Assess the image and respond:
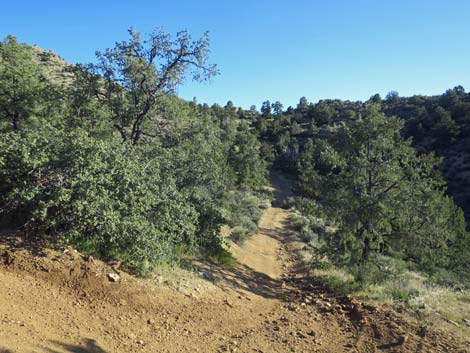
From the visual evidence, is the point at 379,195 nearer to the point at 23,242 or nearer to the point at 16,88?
the point at 23,242

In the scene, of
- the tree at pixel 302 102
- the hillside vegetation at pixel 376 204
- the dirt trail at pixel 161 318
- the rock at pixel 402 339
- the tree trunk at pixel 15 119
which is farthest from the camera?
the tree at pixel 302 102

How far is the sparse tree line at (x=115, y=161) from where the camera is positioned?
7.88m

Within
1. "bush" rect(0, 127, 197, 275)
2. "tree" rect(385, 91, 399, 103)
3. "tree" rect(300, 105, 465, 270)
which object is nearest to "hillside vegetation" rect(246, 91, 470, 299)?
"tree" rect(300, 105, 465, 270)

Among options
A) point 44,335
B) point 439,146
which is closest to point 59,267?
point 44,335

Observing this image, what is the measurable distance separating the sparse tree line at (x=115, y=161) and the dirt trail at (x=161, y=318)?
0.82 m

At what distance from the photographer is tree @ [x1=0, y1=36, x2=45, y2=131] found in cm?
1544

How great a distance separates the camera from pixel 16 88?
15.6 metres

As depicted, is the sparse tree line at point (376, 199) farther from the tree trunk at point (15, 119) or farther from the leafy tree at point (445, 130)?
the leafy tree at point (445, 130)

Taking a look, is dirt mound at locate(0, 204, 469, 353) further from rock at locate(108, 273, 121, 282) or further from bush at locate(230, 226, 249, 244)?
bush at locate(230, 226, 249, 244)

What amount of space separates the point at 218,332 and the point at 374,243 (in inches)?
314

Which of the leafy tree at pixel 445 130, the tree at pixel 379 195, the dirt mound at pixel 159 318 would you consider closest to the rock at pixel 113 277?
the dirt mound at pixel 159 318

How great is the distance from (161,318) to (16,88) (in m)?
13.4

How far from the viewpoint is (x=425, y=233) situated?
12.6m

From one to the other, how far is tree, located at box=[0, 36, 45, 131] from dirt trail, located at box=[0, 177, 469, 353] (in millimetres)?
10176
